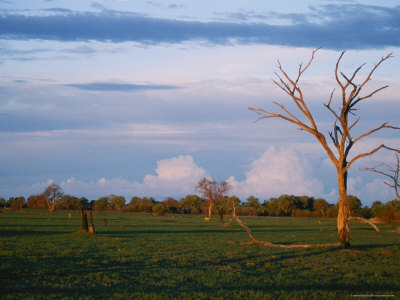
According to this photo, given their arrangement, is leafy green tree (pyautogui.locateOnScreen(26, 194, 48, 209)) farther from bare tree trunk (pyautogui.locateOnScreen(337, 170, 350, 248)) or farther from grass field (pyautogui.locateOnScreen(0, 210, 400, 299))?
bare tree trunk (pyautogui.locateOnScreen(337, 170, 350, 248))

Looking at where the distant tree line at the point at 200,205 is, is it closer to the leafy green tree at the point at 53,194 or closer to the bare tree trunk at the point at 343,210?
the leafy green tree at the point at 53,194

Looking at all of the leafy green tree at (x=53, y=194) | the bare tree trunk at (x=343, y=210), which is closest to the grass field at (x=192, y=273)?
the bare tree trunk at (x=343, y=210)

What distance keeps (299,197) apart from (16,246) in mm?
118611

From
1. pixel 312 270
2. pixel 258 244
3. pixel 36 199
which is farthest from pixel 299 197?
pixel 312 270

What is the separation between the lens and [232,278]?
45.5 feet

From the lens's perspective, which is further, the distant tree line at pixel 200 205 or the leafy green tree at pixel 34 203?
the leafy green tree at pixel 34 203

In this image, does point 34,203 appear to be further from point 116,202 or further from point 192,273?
point 192,273

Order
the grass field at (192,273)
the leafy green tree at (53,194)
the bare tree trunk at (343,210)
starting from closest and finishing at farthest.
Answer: the grass field at (192,273) < the bare tree trunk at (343,210) < the leafy green tree at (53,194)

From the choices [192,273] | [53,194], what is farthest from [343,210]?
[53,194]

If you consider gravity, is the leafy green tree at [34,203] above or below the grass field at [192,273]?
above

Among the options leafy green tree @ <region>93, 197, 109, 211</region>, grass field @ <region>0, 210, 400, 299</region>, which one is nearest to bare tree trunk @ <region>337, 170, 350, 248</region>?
grass field @ <region>0, 210, 400, 299</region>

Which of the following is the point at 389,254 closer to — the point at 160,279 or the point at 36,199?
the point at 160,279

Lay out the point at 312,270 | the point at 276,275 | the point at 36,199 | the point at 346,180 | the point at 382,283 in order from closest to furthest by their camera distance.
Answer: the point at 382,283 < the point at 276,275 < the point at 312,270 < the point at 346,180 < the point at 36,199

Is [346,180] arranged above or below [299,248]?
above
